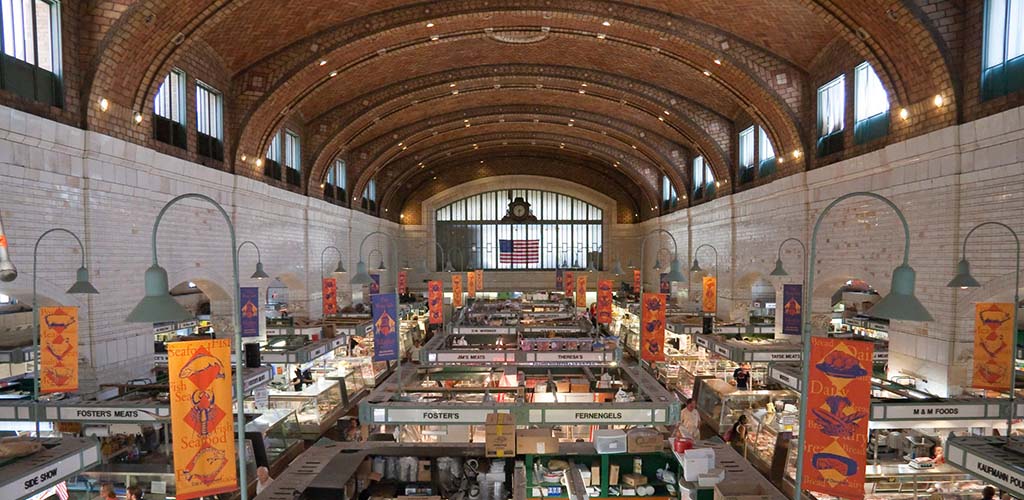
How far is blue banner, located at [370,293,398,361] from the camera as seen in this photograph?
11.5 metres

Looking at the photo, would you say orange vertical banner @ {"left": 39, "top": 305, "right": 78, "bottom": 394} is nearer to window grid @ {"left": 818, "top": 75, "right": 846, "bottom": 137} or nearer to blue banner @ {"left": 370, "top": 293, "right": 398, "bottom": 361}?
blue banner @ {"left": 370, "top": 293, "right": 398, "bottom": 361}

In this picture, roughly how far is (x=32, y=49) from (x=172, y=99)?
4.31m

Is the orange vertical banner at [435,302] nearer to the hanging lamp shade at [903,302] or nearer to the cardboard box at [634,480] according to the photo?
the cardboard box at [634,480]

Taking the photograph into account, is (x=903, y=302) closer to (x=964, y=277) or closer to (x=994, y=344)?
(x=964, y=277)

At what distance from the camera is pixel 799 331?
15.2 meters

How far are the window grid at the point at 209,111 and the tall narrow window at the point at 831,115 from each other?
16845mm

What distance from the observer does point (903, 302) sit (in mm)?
5129

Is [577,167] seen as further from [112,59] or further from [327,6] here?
[112,59]

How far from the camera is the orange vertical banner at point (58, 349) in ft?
28.2

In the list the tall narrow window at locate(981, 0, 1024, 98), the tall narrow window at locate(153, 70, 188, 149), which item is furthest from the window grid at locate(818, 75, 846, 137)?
the tall narrow window at locate(153, 70, 188, 149)

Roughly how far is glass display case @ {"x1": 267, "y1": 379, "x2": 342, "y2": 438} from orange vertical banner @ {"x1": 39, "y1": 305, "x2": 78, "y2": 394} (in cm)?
506

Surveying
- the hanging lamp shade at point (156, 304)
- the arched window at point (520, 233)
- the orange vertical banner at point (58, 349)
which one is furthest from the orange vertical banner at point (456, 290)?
the hanging lamp shade at point (156, 304)

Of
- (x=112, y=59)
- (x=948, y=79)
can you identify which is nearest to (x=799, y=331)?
(x=948, y=79)

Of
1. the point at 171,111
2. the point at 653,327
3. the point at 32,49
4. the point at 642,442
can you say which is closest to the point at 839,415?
the point at 642,442
